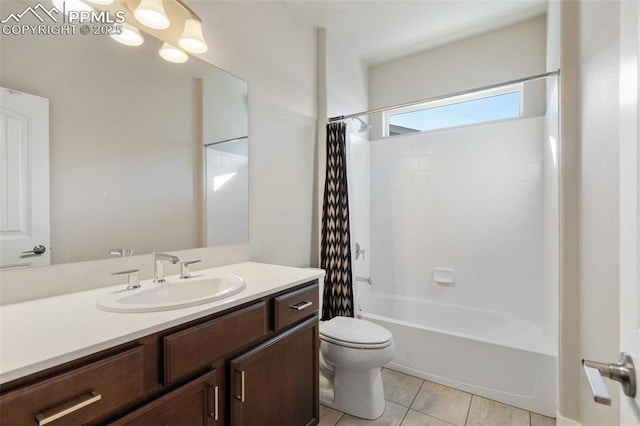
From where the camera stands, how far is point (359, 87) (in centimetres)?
309


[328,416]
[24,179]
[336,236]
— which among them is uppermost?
[24,179]

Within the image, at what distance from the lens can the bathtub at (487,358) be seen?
175cm

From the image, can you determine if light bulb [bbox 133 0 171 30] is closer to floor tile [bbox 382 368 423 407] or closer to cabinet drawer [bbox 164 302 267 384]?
cabinet drawer [bbox 164 302 267 384]

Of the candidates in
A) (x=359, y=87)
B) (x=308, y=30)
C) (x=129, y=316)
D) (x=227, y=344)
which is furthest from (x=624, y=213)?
(x=359, y=87)

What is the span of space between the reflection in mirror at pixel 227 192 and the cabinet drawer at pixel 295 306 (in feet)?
1.97

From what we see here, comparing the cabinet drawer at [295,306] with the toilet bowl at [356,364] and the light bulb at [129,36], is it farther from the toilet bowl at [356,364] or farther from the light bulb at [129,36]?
the light bulb at [129,36]

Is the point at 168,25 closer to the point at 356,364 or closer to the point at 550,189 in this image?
the point at 356,364

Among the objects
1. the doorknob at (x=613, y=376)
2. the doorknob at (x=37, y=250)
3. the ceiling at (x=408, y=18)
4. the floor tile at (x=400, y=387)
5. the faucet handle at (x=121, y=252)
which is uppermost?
the ceiling at (x=408, y=18)

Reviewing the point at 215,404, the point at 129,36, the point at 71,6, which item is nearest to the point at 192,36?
the point at 129,36

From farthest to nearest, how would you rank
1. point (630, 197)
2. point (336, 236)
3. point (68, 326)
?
point (336, 236) → point (68, 326) → point (630, 197)

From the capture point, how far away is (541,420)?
1.70m

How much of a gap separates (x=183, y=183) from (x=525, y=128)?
2659 mm

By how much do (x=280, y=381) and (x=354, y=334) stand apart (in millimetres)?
623

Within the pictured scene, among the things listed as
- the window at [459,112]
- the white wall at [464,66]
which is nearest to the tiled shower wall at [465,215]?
the window at [459,112]
